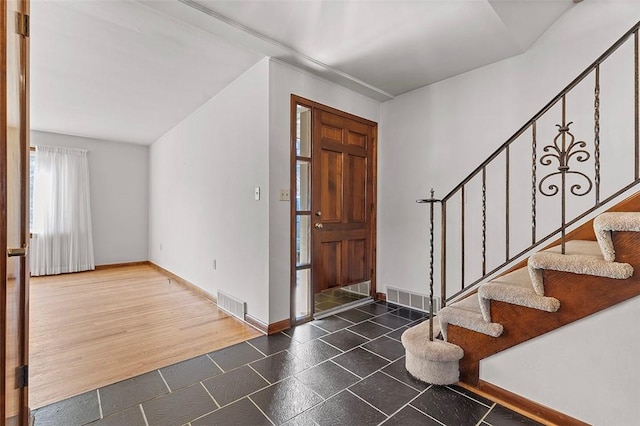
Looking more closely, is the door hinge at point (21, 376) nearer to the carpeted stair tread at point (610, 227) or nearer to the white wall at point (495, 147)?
the white wall at point (495, 147)

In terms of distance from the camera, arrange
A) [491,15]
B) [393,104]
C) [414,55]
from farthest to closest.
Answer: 1. [393,104]
2. [414,55]
3. [491,15]

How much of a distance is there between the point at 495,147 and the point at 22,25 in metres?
3.16

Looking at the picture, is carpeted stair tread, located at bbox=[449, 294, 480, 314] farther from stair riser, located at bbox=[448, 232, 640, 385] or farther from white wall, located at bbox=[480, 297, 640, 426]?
white wall, located at bbox=[480, 297, 640, 426]

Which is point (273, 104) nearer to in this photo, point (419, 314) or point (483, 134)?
point (483, 134)

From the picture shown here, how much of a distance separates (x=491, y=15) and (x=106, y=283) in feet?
18.0

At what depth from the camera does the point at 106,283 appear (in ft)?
14.5

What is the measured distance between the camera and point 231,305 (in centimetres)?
311

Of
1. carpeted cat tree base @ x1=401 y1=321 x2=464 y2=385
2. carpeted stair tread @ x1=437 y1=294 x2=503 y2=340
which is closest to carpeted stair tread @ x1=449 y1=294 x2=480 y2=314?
carpeted stair tread @ x1=437 y1=294 x2=503 y2=340

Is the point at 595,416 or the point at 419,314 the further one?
the point at 419,314

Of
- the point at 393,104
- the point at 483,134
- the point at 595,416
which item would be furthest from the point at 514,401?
the point at 393,104

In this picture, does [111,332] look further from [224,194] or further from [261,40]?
[261,40]

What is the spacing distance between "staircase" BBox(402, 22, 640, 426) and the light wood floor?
1.65 m

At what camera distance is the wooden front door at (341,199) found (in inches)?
119

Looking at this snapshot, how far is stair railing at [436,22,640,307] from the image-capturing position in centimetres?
188
